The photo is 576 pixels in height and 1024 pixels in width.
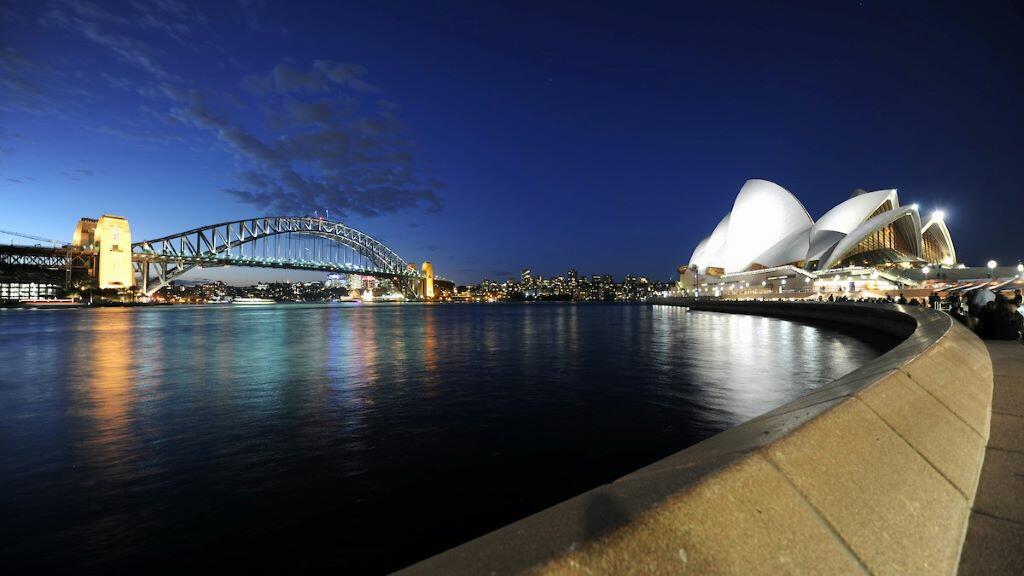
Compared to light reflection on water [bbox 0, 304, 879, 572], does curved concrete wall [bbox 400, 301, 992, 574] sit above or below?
above

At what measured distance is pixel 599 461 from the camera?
231 inches

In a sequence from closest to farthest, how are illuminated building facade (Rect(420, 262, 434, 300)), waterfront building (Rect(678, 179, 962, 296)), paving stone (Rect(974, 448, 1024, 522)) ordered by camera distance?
paving stone (Rect(974, 448, 1024, 522)), waterfront building (Rect(678, 179, 962, 296)), illuminated building facade (Rect(420, 262, 434, 300))

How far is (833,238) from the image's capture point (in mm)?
64875

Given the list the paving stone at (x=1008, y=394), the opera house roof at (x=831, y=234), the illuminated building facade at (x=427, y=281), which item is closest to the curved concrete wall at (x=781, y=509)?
the paving stone at (x=1008, y=394)

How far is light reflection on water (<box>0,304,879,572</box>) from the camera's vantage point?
162 inches

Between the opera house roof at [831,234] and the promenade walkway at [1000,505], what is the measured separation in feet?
218

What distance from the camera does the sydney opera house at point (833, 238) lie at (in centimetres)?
5997

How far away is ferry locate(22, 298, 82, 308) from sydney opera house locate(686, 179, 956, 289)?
109 meters

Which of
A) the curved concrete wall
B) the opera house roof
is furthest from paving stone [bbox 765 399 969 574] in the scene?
the opera house roof

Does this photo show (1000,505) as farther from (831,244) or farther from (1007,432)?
(831,244)

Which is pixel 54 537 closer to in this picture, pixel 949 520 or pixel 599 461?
pixel 599 461

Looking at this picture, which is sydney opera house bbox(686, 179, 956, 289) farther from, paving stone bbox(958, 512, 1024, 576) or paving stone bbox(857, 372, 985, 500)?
paving stone bbox(958, 512, 1024, 576)

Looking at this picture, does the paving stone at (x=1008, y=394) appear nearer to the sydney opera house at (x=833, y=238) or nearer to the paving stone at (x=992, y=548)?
the paving stone at (x=992, y=548)

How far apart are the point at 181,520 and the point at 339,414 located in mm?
3989
